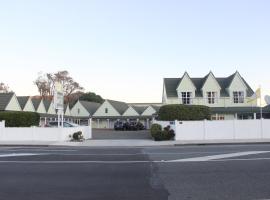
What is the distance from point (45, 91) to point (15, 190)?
105 metres

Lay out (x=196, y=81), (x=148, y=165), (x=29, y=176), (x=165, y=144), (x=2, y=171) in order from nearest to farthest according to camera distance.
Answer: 1. (x=29, y=176)
2. (x=2, y=171)
3. (x=148, y=165)
4. (x=165, y=144)
5. (x=196, y=81)

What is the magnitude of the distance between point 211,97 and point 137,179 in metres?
47.7

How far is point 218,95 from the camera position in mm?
59000

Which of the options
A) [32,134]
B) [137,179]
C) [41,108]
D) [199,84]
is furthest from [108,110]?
[137,179]

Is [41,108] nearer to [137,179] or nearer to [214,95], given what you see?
[214,95]

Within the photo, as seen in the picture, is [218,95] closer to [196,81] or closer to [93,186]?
[196,81]

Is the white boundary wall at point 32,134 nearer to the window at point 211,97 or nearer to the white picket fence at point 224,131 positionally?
the white picket fence at point 224,131

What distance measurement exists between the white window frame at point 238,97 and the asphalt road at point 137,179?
4243 centimetres

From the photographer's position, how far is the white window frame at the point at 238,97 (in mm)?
58594

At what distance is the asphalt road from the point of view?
9.91m

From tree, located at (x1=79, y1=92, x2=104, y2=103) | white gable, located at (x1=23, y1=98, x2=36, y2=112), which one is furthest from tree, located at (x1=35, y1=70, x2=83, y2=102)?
white gable, located at (x1=23, y1=98, x2=36, y2=112)

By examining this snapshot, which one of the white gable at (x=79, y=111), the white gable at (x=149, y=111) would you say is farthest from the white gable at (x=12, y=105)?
the white gable at (x=149, y=111)

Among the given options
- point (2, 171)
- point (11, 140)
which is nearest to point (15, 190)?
point (2, 171)

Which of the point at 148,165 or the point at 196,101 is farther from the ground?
the point at 196,101
